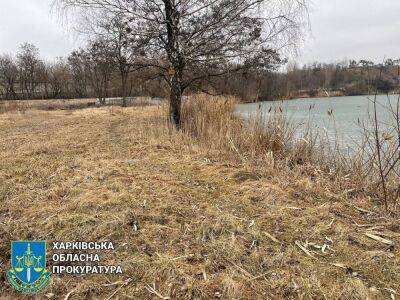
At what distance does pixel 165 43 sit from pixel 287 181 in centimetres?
449

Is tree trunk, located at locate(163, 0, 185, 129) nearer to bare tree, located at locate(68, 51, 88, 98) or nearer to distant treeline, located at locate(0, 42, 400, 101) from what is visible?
distant treeline, located at locate(0, 42, 400, 101)

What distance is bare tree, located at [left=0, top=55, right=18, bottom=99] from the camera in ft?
111

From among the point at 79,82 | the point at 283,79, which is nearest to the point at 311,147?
the point at 283,79

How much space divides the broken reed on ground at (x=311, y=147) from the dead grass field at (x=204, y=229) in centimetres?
33

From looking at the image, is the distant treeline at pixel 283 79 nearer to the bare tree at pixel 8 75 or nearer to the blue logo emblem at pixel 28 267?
the blue logo emblem at pixel 28 267

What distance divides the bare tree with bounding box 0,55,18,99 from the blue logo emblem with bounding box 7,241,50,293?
3678 centimetres

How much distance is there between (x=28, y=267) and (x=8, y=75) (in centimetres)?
3829

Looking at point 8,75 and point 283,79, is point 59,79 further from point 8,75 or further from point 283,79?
point 283,79

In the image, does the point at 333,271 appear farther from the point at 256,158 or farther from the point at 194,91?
the point at 194,91

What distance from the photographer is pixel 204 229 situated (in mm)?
2455

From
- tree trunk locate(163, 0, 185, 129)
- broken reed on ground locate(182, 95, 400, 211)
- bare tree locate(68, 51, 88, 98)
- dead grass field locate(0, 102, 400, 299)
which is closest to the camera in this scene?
dead grass field locate(0, 102, 400, 299)

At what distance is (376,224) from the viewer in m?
2.59

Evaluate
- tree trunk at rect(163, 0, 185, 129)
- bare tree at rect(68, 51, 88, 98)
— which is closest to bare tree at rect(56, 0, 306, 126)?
tree trunk at rect(163, 0, 185, 129)

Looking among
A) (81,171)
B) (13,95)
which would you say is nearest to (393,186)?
(81,171)
